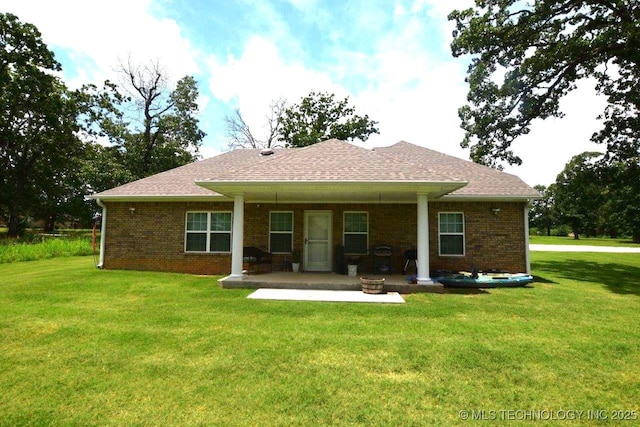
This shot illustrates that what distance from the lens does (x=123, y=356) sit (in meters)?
4.52

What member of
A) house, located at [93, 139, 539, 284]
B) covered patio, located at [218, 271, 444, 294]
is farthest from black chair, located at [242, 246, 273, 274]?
covered patio, located at [218, 271, 444, 294]

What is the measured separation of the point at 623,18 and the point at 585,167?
26.8 feet

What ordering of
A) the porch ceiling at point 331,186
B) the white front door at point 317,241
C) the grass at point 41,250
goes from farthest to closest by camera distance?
the grass at point 41,250 < the white front door at point 317,241 < the porch ceiling at point 331,186

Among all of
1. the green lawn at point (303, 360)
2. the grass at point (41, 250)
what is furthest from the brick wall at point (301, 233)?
the grass at point (41, 250)

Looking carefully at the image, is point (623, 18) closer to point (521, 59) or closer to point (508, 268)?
point (521, 59)

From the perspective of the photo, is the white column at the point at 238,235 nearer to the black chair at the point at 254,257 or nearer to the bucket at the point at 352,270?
the black chair at the point at 254,257

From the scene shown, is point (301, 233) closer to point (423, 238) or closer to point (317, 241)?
point (317, 241)

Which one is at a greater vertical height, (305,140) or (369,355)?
(305,140)

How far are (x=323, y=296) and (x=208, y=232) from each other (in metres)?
5.84

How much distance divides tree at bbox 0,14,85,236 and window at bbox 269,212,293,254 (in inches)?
1031

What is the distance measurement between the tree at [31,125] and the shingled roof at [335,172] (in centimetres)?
2154

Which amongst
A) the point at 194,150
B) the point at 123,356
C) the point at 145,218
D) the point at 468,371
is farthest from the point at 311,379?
the point at 194,150

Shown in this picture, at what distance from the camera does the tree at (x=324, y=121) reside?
30750mm

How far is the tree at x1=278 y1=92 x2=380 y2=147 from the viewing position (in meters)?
30.8
